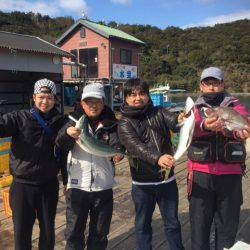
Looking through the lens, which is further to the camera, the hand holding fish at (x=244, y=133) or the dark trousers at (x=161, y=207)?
the dark trousers at (x=161, y=207)

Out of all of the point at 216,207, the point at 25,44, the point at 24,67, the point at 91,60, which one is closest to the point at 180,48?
the point at 91,60

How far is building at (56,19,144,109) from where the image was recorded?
28.6 m

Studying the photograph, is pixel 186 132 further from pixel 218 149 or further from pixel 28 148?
pixel 28 148

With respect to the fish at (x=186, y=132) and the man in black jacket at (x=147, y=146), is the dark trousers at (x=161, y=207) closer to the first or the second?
the man in black jacket at (x=147, y=146)

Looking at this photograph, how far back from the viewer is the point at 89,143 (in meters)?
2.93

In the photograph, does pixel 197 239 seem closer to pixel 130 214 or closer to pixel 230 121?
pixel 230 121

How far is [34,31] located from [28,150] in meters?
65.9

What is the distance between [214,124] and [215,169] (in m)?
0.50

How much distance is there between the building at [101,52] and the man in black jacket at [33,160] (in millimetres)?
24372

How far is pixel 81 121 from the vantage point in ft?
9.52

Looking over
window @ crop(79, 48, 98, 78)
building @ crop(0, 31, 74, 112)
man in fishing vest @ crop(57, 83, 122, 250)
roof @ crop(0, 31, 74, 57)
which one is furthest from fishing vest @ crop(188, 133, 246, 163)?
window @ crop(79, 48, 98, 78)

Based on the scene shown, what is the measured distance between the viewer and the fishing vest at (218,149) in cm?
298

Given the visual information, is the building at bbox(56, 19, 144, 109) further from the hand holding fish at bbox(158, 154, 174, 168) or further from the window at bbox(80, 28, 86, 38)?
the hand holding fish at bbox(158, 154, 174, 168)

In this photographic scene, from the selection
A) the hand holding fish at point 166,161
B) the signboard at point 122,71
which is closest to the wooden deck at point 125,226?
the hand holding fish at point 166,161
